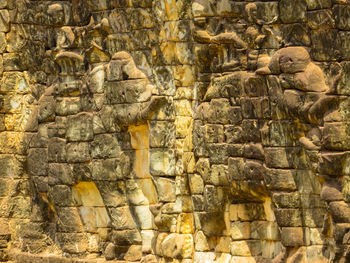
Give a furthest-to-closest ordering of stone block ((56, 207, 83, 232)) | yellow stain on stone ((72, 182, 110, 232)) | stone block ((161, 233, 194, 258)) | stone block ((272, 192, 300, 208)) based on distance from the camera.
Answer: stone block ((56, 207, 83, 232)) < yellow stain on stone ((72, 182, 110, 232)) < stone block ((161, 233, 194, 258)) < stone block ((272, 192, 300, 208))

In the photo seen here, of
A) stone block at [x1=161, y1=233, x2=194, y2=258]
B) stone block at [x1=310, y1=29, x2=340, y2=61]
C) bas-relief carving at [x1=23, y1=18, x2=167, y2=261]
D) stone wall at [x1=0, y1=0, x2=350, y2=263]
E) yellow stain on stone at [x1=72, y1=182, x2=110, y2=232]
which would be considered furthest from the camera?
yellow stain on stone at [x1=72, y1=182, x2=110, y2=232]

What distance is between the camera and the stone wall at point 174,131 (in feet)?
57.6

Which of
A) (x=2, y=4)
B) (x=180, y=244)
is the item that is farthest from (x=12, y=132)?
(x=180, y=244)

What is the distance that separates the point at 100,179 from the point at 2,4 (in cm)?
346

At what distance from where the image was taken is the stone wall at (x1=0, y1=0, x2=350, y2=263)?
17562 millimetres

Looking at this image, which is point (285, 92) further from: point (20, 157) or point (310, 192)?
point (20, 157)

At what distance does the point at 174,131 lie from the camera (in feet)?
65.0

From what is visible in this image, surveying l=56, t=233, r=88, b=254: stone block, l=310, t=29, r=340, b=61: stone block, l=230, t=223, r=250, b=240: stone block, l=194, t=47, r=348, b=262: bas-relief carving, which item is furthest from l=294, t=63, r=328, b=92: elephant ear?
l=56, t=233, r=88, b=254: stone block

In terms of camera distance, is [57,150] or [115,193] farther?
[57,150]

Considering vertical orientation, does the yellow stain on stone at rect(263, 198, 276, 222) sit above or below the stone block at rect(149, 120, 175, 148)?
below

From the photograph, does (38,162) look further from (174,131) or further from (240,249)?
(240,249)

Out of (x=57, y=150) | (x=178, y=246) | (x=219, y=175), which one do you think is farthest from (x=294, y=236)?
(x=57, y=150)

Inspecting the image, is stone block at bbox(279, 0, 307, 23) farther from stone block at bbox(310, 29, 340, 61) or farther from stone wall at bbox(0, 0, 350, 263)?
stone block at bbox(310, 29, 340, 61)

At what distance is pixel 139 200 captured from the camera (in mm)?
20500
